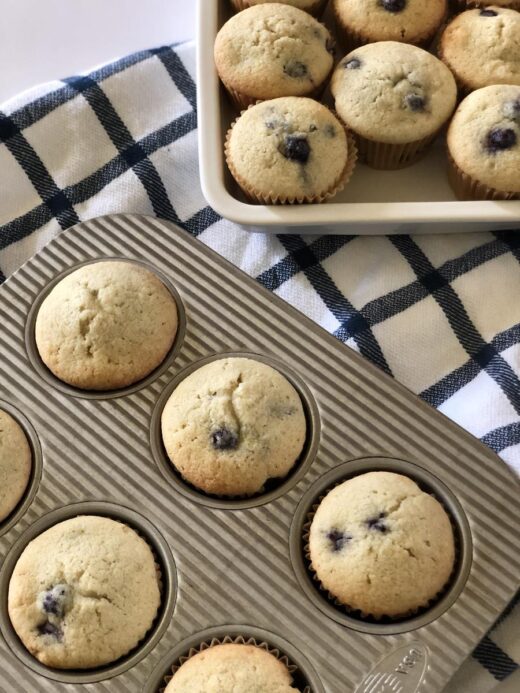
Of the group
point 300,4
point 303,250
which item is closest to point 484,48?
point 300,4

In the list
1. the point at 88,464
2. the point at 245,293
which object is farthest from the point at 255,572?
the point at 245,293

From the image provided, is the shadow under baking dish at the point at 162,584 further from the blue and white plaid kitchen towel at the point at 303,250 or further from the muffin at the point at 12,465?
the blue and white plaid kitchen towel at the point at 303,250

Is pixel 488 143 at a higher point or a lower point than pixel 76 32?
lower

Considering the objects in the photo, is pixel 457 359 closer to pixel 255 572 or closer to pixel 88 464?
pixel 255 572

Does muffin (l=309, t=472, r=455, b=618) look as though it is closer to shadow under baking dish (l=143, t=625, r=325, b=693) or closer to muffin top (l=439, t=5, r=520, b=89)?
→ shadow under baking dish (l=143, t=625, r=325, b=693)

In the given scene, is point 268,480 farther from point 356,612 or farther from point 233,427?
point 356,612

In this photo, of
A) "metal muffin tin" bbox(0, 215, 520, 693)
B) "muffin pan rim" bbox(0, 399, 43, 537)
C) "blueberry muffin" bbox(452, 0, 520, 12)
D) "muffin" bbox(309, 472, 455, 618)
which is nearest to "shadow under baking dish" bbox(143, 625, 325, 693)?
"metal muffin tin" bbox(0, 215, 520, 693)
